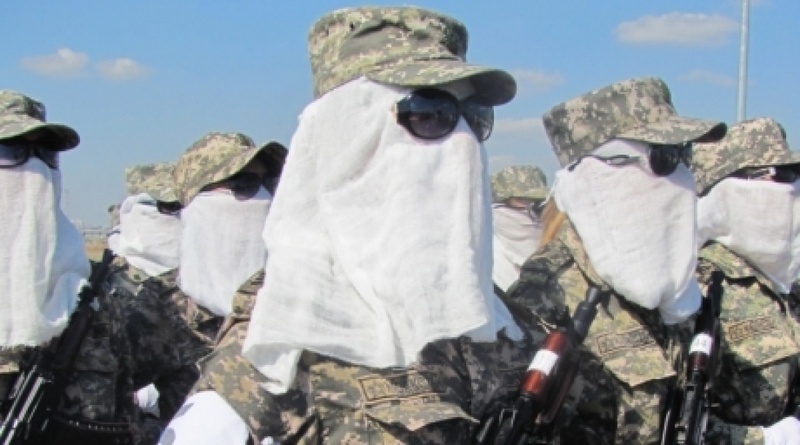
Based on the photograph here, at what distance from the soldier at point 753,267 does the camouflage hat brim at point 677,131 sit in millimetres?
930

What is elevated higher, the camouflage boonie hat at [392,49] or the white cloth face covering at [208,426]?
the camouflage boonie hat at [392,49]

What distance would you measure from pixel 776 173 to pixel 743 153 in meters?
0.19

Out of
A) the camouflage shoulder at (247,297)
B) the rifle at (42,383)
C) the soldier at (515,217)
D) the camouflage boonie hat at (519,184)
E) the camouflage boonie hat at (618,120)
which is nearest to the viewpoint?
the camouflage shoulder at (247,297)

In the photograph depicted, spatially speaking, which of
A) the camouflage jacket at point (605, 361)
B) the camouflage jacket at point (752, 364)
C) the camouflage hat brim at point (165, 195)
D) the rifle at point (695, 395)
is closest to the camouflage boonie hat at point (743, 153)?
the camouflage jacket at point (752, 364)

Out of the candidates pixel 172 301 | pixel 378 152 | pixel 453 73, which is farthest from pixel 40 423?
pixel 453 73

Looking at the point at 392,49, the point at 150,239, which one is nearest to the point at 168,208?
the point at 150,239

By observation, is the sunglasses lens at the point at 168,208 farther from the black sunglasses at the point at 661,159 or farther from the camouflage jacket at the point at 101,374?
the black sunglasses at the point at 661,159

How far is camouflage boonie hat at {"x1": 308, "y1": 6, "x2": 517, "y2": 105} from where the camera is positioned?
2.23 m

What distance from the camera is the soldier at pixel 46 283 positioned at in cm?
358

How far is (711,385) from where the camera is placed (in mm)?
3266

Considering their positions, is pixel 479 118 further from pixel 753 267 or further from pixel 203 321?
pixel 203 321

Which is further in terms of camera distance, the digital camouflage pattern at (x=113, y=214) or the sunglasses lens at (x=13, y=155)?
the digital camouflage pattern at (x=113, y=214)

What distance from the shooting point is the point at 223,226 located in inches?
172

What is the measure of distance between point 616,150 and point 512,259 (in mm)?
3721
